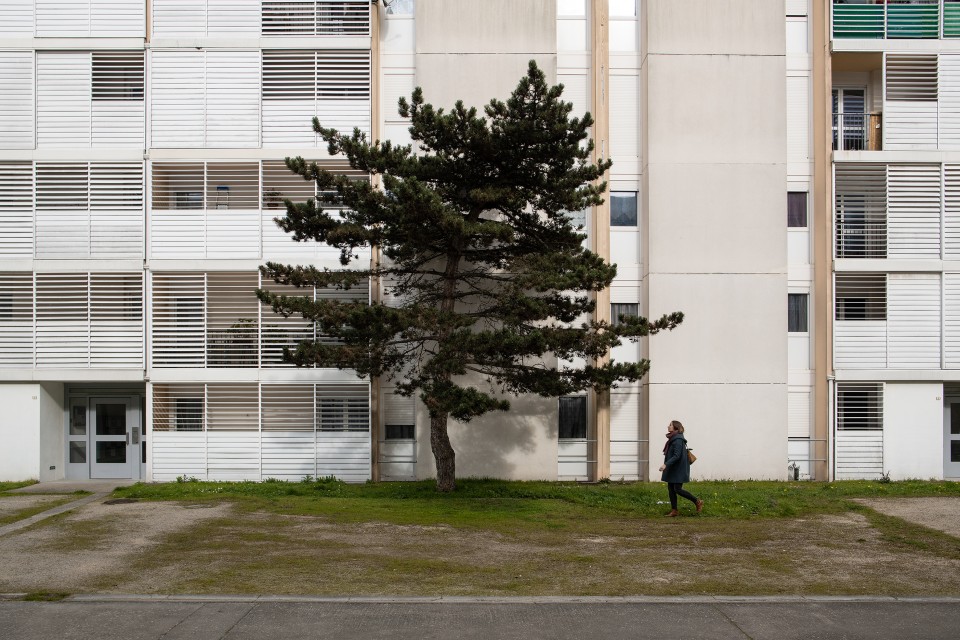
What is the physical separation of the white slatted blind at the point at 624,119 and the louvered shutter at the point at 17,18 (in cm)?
1337

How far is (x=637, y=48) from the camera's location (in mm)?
21000

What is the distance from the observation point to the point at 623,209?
20.8 meters

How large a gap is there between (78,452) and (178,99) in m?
8.68

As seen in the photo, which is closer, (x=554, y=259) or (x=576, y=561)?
(x=576, y=561)

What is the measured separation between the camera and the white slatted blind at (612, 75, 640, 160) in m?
20.9

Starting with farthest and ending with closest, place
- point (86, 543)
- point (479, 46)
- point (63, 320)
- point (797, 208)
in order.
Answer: point (797, 208) < point (479, 46) < point (63, 320) < point (86, 543)

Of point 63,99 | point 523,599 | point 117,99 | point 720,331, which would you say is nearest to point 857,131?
point 720,331

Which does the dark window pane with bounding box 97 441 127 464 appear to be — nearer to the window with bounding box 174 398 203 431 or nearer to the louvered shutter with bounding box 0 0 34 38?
the window with bounding box 174 398 203 431

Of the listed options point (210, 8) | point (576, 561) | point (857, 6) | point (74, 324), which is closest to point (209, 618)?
point (576, 561)

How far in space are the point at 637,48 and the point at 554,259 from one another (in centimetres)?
785

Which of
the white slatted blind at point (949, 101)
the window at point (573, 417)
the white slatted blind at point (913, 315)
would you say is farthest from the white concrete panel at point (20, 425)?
the white slatted blind at point (949, 101)

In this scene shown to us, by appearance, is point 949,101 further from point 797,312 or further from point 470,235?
point 470,235

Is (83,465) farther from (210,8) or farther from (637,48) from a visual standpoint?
(637,48)

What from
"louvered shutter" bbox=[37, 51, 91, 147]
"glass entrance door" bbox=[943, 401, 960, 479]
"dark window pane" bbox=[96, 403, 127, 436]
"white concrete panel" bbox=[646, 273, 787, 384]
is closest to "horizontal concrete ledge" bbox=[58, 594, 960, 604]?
"white concrete panel" bbox=[646, 273, 787, 384]
